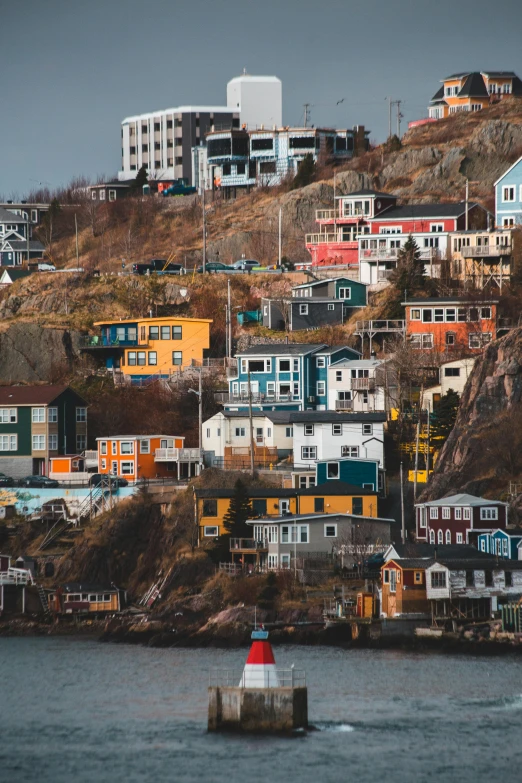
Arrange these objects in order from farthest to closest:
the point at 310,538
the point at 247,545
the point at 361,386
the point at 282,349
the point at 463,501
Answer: the point at 282,349, the point at 361,386, the point at 247,545, the point at 310,538, the point at 463,501

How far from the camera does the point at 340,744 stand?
47.0m

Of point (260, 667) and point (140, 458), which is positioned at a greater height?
point (140, 458)

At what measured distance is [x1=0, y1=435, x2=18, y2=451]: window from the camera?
294 ft

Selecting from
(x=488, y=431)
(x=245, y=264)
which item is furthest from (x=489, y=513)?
(x=245, y=264)

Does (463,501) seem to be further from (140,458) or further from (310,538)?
(140,458)

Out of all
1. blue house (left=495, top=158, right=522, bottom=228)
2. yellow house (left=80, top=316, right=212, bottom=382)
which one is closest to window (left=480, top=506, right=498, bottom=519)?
yellow house (left=80, top=316, right=212, bottom=382)

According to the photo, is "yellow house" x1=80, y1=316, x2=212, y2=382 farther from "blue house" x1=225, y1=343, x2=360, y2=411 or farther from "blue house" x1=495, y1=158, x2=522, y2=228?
"blue house" x1=495, y1=158, x2=522, y2=228

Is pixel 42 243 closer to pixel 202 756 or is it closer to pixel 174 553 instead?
pixel 174 553

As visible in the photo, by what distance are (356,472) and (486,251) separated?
22.7 metres

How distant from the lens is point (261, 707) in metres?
44.6

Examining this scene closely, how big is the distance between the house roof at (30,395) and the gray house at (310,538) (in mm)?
19397

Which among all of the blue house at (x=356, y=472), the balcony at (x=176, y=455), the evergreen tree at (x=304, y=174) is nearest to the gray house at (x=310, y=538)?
the blue house at (x=356, y=472)

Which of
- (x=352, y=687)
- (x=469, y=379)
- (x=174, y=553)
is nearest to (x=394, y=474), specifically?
(x=469, y=379)

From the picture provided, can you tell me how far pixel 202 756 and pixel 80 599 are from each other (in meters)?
29.8
